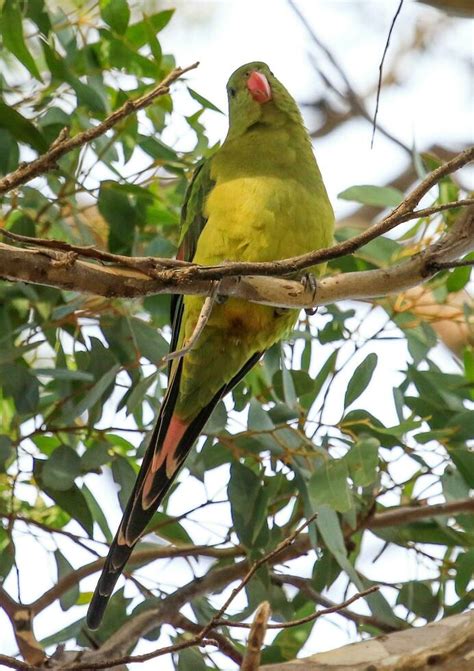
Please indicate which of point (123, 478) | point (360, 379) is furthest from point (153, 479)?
point (360, 379)

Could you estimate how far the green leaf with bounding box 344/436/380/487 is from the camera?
2.05 meters

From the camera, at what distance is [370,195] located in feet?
8.35

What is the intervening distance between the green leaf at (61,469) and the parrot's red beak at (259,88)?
1080mm

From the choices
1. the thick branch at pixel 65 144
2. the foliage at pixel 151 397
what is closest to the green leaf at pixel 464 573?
the foliage at pixel 151 397

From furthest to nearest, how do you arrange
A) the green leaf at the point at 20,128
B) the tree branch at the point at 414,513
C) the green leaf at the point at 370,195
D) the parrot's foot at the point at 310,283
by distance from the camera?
the green leaf at the point at 370,195, the tree branch at the point at 414,513, the green leaf at the point at 20,128, the parrot's foot at the point at 310,283

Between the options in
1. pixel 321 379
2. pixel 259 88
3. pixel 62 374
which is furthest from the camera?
pixel 259 88

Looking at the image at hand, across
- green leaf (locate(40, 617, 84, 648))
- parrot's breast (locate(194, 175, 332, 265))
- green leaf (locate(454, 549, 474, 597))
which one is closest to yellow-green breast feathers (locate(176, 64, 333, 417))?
parrot's breast (locate(194, 175, 332, 265))

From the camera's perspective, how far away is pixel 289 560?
2404 mm

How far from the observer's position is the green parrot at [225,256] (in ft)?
7.37

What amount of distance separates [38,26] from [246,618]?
145cm

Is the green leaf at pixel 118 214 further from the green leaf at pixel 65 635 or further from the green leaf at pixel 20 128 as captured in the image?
the green leaf at pixel 65 635

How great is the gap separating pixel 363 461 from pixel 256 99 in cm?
108

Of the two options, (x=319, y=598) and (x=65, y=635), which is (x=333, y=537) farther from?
(x=65, y=635)

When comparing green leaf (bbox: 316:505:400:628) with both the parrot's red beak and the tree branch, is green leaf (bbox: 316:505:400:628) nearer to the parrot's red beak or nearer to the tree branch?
the tree branch
